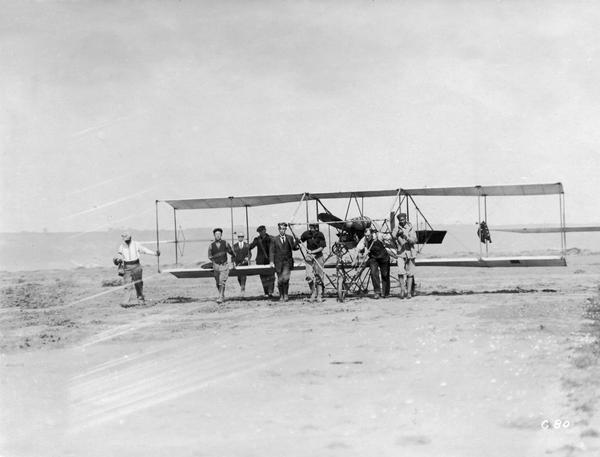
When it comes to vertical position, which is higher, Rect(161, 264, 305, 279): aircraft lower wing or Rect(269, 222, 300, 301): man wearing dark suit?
Rect(269, 222, 300, 301): man wearing dark suit

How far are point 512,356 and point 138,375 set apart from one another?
204 inches

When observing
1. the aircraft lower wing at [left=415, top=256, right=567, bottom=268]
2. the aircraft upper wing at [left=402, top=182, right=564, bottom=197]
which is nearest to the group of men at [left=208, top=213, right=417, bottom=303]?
the aircraft lower wing at [left=415, top=256, right=567, bottom=268]

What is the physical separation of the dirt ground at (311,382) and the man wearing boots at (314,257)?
5.66ft

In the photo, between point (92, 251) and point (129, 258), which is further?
point (92, 251)

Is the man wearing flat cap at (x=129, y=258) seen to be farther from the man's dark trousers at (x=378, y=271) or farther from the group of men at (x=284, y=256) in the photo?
the man's dark trousers at (x=378, y=271)

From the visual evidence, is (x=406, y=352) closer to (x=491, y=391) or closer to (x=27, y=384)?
(x=491, y=391)

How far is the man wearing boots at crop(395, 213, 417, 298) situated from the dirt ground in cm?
132

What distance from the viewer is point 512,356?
968 cm

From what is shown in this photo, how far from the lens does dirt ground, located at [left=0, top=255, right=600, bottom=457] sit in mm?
6727

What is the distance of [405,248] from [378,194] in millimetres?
2832

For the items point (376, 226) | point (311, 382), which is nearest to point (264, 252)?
point (376, 226)

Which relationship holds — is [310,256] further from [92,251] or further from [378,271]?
[92,251]

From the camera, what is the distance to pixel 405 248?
1712 cm

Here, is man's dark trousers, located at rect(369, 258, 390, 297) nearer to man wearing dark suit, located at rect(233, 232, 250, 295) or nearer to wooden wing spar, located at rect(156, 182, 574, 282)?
wooden wing spar, located at rect(156, 182, 574, 282)
